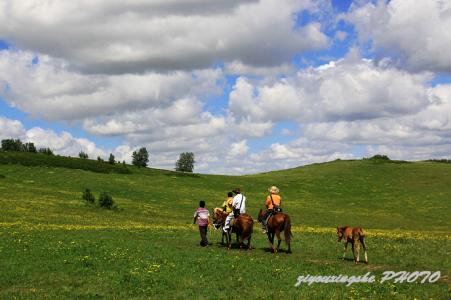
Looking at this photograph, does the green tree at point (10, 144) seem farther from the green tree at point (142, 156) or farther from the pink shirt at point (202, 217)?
the pink shirt at point (202, 217)

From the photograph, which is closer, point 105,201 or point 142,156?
point 105,201

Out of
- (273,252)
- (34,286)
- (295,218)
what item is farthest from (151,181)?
(34,286)

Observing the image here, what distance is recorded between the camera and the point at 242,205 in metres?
28.1

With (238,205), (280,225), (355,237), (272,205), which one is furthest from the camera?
(238,205)

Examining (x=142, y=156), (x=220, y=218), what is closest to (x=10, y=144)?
(x=142, y=156)

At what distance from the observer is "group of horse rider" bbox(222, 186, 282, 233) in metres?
26.6

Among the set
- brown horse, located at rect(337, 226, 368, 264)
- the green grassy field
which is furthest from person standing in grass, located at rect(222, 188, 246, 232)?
brown horse, located at rect(337, 226, 368, 264)

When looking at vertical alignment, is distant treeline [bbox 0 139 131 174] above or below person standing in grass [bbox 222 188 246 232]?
above

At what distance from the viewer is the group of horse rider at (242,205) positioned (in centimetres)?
2662

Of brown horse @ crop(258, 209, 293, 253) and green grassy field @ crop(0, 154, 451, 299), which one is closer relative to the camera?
green grassy field @ crop(0, 154, 451, 299)

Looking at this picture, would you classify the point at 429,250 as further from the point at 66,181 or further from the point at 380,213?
the point at 66,181

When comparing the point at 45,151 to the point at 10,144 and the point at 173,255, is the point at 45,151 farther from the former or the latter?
the point at 173,255

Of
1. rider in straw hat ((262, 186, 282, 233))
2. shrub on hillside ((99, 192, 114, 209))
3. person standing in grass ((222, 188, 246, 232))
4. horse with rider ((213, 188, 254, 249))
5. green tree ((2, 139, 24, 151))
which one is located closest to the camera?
rider in straw hat ((262, 186, 282, 233))

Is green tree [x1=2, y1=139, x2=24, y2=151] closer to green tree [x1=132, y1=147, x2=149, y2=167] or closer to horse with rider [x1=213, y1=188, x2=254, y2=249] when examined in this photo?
green tree [x1=132, y1=147, x2=149, y2=167]
